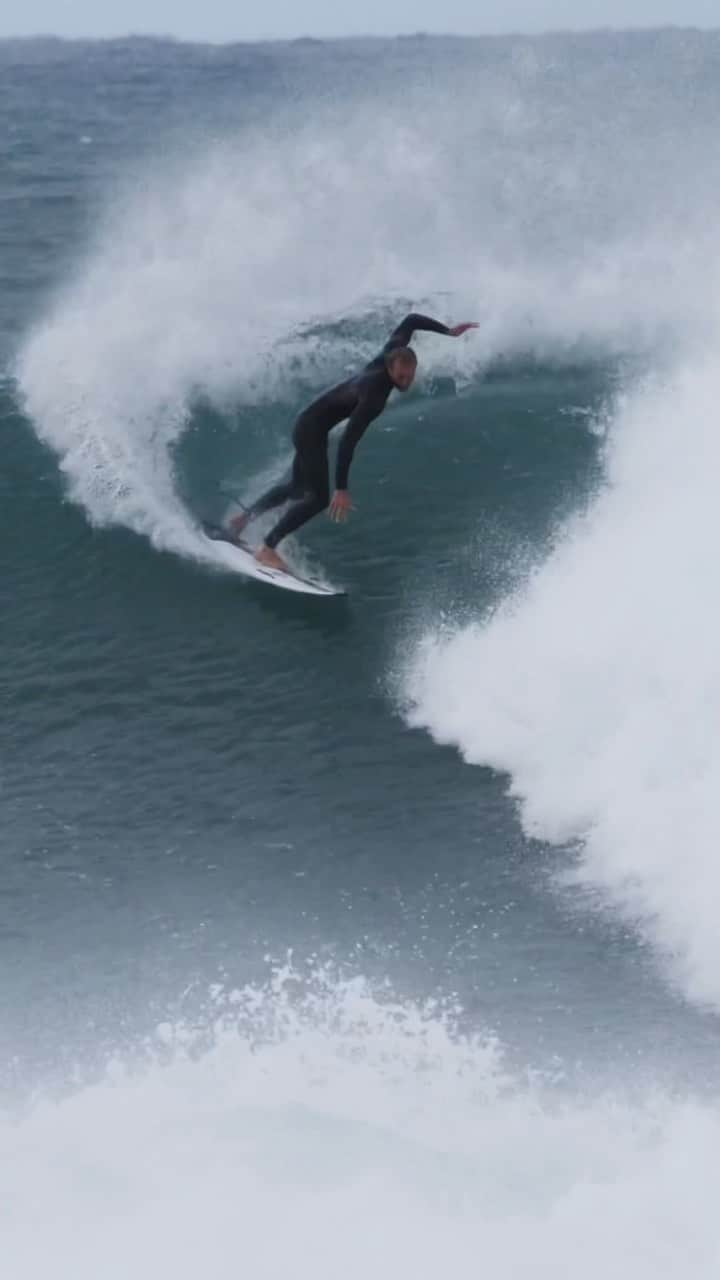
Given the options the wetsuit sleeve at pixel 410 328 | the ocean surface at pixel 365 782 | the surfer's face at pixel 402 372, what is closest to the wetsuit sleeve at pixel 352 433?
the surfer's face at pixel 402 372

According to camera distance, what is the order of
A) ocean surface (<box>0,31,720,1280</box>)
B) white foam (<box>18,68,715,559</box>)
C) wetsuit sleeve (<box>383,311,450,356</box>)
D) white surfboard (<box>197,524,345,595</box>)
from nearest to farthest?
ocean surface (<box>0,31,720,1280</box>) < wetsuit sleeve (<box>383,311,450,356</box>) < white surfboard (<box>197,524,345,595</box>) < white foam (<box>18,68,715,559</box>)

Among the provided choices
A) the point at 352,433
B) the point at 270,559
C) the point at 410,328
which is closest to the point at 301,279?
the point at 410,328

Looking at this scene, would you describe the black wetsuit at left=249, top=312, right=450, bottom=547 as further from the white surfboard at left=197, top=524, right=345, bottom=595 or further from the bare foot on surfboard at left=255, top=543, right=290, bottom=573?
the white surfboard at left=197, top=524, right=345, bottom=595

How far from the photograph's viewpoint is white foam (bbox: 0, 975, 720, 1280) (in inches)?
224

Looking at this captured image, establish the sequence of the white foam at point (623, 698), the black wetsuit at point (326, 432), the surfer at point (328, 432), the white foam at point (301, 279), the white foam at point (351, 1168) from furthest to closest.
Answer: the white foam at point (301, 279), the black wetsuit at point (326, 432), the surfer at point (328, 432), the white foam at point (623, 698), the white foam at point (351, 1168)

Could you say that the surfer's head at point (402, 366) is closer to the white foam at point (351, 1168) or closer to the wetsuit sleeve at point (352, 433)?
the wetsuit sleeve at point (352, 433)

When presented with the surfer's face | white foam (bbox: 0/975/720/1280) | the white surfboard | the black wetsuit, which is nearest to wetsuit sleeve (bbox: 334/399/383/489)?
the black wetsuit

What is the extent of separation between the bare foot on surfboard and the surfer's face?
65.4 inches

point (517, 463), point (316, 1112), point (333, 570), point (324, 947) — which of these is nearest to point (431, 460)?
point (517, 463)

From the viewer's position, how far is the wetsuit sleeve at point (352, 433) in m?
8.88

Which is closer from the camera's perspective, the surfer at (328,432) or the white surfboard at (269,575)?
the surfer at (328,432)

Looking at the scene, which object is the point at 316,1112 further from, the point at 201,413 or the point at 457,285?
the point at 457,285

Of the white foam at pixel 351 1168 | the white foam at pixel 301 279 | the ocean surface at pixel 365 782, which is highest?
the white foam at pixel 301 279

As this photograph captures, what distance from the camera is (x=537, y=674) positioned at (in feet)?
27.8
